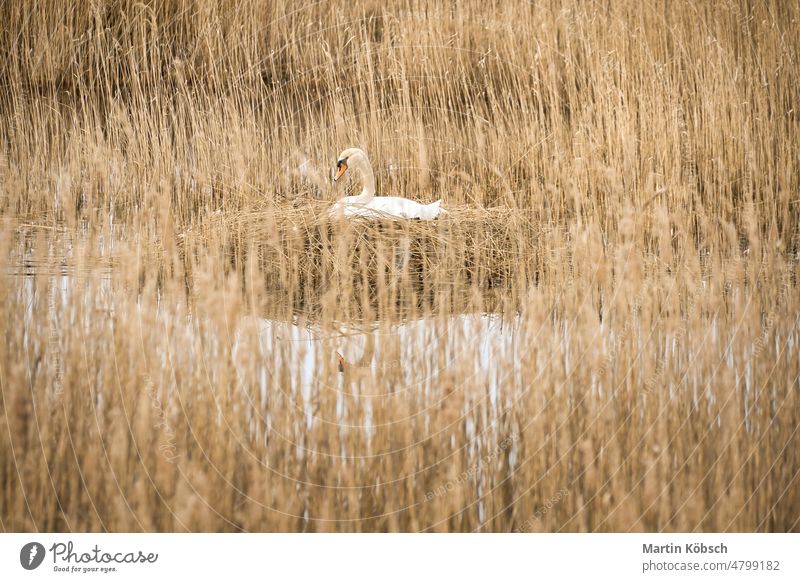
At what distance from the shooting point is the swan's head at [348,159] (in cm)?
346

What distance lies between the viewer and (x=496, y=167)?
12.1 feet

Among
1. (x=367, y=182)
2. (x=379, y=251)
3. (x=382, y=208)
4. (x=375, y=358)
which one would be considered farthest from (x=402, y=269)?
(x=375, y=358)

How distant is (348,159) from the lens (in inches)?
138

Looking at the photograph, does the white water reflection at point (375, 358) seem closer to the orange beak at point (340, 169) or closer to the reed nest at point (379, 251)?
the reed nest at point (379, 251)

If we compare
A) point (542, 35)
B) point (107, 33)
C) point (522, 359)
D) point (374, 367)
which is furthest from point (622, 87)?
point (107, 33)

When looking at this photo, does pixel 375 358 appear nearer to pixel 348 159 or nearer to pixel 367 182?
pixel 367 182

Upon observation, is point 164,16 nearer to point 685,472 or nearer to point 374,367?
point 374,367

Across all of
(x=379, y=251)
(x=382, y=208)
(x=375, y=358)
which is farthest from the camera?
(x=382, y=208)

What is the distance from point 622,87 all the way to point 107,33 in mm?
2410

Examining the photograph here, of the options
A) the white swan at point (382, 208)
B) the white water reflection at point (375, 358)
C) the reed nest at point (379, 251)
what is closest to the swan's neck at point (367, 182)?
the white swan at point (382, 208)

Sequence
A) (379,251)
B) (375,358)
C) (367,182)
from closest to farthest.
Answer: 1. (375,358)
2. (379,251)
3. (367,182)

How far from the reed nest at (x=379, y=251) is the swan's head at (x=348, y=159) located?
0.20 m

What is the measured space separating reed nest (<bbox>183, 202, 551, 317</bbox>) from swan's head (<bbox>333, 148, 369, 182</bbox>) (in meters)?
0.20

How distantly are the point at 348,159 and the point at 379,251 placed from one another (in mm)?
609
